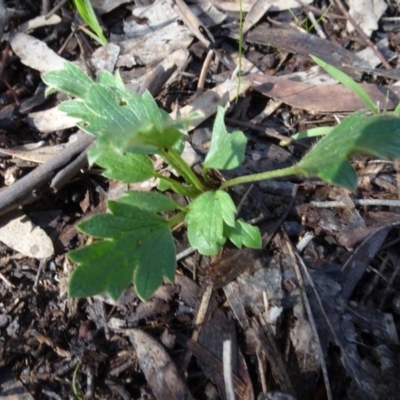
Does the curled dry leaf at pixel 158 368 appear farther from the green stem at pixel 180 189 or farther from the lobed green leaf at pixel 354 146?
the lobed green leaf at pixel 354 146

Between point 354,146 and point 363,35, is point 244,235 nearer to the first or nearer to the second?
point 354,146

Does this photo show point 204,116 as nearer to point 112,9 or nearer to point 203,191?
point 203,191

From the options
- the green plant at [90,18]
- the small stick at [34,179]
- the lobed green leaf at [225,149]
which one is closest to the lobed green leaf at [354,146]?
the lobed green leaf at [225,149]

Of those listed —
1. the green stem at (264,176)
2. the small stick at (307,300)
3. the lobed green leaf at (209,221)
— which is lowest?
the small stick at (307,300)

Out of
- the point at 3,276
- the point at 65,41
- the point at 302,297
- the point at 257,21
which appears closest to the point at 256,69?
the point at 257,21

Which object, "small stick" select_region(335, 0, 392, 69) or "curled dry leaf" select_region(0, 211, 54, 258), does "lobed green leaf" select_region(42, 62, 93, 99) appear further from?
"small stick" select_region(335, 0, 392, 69)

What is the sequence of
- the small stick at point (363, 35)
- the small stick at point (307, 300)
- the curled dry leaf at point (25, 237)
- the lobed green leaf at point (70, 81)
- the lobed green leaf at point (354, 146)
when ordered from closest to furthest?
the lobed green leaf at point (354, 146)
the small stick at point (307, 300)
the lobed green leaf at point (70, 81)
the curled dry leaf at point (25, 237)
the small stick at point (363, 35)

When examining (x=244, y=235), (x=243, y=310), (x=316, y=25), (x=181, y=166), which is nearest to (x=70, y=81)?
(x=181, y=166)

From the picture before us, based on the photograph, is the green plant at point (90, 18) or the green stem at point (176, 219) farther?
the green plant at point (90, 18)
